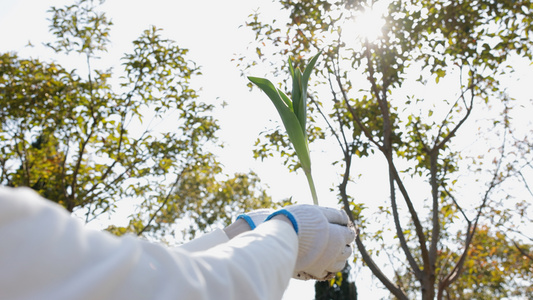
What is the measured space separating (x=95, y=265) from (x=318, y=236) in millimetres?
778

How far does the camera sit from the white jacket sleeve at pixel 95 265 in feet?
1.62

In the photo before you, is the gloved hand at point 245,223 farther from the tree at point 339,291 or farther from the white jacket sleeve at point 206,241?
the tree at point 339,291

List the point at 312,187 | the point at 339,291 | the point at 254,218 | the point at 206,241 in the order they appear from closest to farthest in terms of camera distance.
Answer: the point at 206,241, the point at 254,218, the point at 312,187, the point at 339,291

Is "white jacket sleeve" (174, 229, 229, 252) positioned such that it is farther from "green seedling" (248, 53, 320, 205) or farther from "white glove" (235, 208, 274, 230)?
"green seedling" (248, 53, 320, 205)

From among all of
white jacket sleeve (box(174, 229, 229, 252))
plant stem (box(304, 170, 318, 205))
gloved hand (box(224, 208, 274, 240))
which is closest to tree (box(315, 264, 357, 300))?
plant stem (box(304, 170, 318, 205))

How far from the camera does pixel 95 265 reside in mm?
546

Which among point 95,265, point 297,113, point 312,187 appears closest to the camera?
point 95,265

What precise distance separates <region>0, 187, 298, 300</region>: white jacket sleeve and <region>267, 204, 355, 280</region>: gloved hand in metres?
0.43

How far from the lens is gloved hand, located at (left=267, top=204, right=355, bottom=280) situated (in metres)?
1.20

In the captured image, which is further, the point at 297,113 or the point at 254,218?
the point at 297,113

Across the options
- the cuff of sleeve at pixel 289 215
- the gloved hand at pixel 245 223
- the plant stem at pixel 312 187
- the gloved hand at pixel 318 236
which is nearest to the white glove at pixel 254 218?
the gloved hand at pixel 245 223

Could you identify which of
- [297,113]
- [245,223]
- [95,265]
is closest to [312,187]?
[297,113]

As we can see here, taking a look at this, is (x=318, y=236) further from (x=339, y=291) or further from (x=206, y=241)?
(x=339, y=291)

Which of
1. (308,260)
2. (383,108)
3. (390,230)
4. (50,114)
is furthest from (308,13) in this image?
(308,260)
